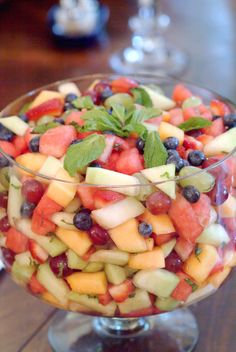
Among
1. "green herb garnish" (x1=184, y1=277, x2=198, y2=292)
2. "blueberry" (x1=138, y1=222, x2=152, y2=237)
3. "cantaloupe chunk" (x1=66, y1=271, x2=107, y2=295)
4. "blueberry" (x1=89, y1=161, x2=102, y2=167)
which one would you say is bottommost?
"green herb garnish" (x1=184, y1=277, x2=198, y2=292)

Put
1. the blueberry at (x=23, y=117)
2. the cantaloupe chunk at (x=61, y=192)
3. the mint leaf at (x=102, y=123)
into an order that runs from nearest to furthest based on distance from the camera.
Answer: the cantaloupe chunk at (x=61, y=192), the mint leaf at (x=102, y=123), the blueberry at (x=23, y=117)

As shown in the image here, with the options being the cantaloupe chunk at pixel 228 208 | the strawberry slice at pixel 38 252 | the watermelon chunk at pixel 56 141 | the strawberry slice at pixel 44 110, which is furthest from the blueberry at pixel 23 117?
the cantaloupe chunk at pixel 228 208

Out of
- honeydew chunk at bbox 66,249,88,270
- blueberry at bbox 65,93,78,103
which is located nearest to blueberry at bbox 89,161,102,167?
honeydew chunk at bbox 66,249,88,270

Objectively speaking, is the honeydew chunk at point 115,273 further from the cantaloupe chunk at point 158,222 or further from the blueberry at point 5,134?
the blueberry at point 5,134

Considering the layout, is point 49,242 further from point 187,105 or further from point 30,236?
point 187,105

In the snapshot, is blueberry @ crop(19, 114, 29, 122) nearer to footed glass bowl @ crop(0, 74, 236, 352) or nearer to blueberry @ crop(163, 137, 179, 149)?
footed glass bowl @ crop(0, 74, 236, 352)

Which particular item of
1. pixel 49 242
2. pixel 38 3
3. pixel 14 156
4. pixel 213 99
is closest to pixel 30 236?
pixel 49 242
